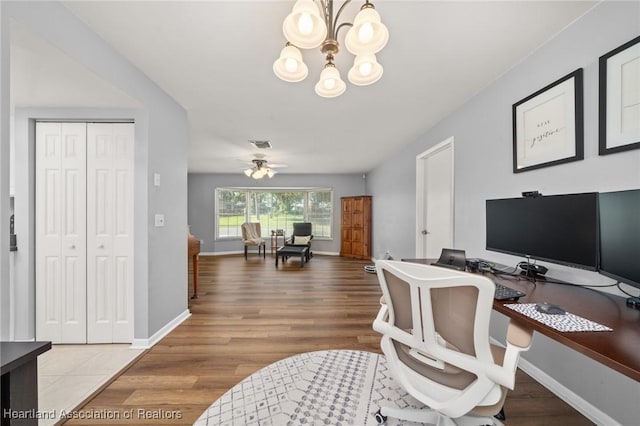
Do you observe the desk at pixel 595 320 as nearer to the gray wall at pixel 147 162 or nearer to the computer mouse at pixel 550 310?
the computer mouse at pixel 550 310

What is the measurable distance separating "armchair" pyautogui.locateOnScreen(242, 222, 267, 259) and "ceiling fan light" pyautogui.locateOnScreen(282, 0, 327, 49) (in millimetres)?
6219

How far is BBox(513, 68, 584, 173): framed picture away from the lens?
1.55 metres

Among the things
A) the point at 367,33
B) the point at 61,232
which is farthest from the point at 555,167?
the point at 61,232

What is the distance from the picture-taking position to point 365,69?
1.35 metres

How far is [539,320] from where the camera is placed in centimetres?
101

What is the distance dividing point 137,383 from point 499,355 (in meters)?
2.37

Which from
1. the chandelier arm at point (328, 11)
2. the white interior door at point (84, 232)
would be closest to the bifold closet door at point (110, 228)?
the white interior door at point (84, 232)

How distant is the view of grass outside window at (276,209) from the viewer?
24.9ft

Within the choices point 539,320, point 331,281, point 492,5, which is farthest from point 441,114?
point 331,281

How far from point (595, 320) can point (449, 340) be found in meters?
0.62

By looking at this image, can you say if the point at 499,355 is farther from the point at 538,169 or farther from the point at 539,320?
the point at 538,169

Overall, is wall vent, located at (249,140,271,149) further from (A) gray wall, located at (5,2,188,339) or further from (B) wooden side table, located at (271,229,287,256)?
(B) wooden side table, located at (271,229,287,256)

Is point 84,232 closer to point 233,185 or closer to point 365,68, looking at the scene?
point 365,68

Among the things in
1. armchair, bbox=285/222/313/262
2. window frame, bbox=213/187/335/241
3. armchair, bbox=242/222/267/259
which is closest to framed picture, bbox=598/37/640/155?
armchair, bbox=285/222/313/262
